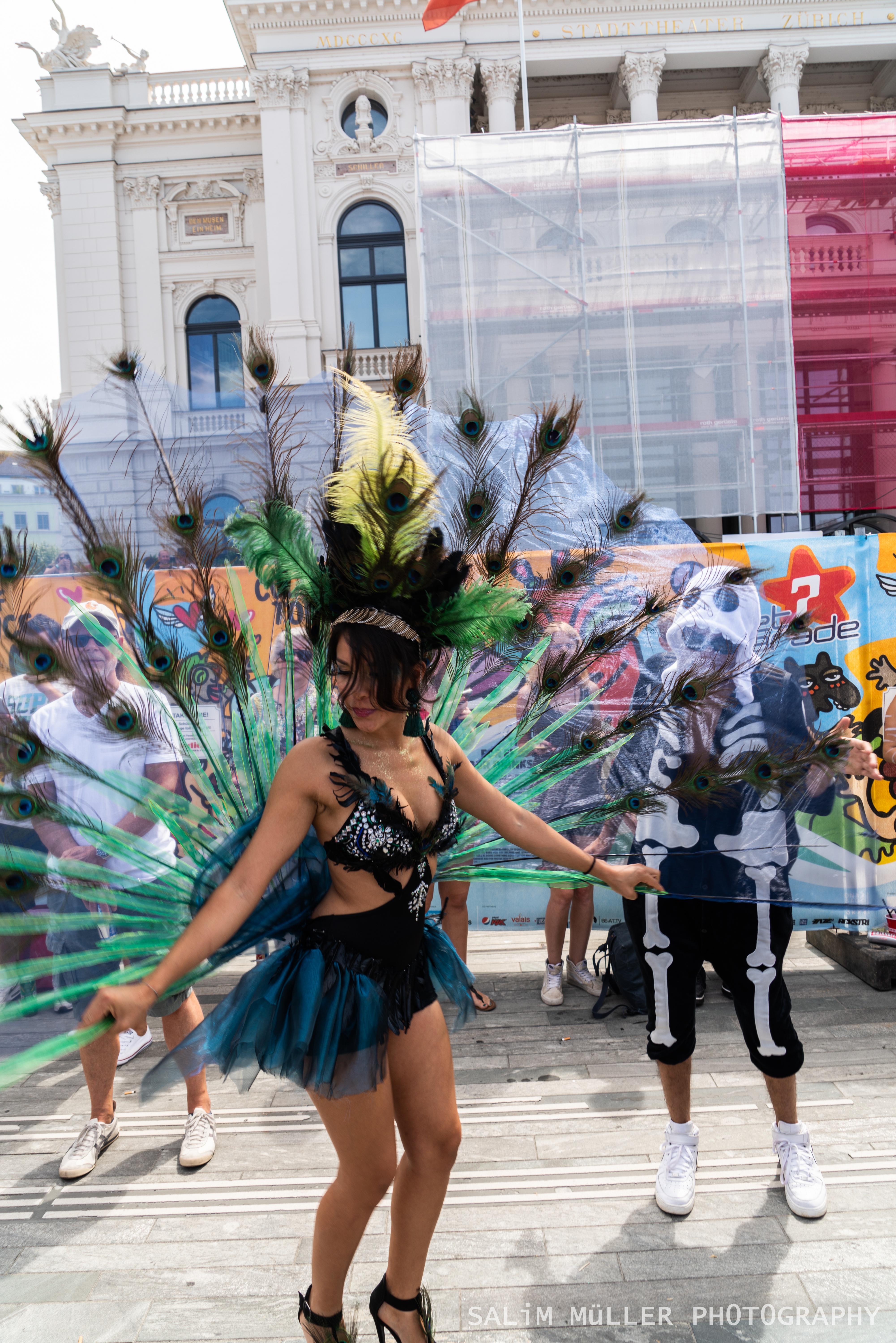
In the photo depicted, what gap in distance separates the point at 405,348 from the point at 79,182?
26977 millimetres

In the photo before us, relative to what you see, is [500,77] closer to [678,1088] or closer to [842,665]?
[842,665]

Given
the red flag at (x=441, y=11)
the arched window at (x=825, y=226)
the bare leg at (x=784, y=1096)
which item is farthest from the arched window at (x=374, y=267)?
the bare leg at (x=784, y=1096)

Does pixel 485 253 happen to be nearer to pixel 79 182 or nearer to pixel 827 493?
pixel 827 493

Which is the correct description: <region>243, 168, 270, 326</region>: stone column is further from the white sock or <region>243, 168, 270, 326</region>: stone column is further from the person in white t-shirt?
the white sock

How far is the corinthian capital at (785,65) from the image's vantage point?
2322cm

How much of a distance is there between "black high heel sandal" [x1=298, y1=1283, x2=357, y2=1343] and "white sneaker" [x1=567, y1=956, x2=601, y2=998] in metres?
2.78

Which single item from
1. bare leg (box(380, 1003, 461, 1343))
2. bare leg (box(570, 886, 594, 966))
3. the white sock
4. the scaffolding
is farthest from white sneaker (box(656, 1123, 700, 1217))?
the scaffolding

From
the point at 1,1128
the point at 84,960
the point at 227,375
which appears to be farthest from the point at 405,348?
the point at 1,1128

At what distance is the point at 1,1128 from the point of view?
3.84 metres

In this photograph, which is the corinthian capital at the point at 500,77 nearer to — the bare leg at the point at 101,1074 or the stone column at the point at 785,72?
the stone column at the point at 785,72

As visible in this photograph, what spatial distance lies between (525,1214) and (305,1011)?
1.52 metres

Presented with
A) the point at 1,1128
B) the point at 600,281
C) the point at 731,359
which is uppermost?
the point at 600,281

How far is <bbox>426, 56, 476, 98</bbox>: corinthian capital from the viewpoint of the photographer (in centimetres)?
2275

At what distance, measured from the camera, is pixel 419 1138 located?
2.12m
